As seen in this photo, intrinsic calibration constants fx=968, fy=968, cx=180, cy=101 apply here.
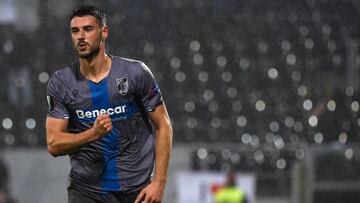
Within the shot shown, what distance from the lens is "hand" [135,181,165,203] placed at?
3.77 metres

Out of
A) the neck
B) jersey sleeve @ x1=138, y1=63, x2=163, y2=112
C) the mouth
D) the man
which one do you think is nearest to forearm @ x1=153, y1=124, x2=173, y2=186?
the man

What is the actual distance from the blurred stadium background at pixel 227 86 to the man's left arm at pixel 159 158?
4172 mm

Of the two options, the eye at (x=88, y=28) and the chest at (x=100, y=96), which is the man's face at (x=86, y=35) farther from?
the chest at (x=100, y=96)

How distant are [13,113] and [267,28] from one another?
2.47 meters

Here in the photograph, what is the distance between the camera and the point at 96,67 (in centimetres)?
382

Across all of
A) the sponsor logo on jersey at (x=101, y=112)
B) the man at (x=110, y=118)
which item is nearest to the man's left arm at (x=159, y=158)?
the man at (x=110, y=118)

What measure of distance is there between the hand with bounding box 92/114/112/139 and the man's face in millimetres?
310

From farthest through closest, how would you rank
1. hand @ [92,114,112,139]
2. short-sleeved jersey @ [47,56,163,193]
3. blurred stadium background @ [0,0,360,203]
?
blurred stadium background @ [0,0,360,203] < short-sleeved jersey @ [47,56,163,193] < hand @ [92,114,112,139]

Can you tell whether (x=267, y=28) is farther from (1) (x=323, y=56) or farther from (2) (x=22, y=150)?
(2) (x=22, y=150)

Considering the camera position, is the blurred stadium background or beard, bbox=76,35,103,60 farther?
the blurred stadium background

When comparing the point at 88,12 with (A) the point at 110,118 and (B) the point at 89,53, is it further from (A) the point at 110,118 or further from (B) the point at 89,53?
(A) the point at 110,118

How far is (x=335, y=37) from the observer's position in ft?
29.8

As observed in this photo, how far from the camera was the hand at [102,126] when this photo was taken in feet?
11.6

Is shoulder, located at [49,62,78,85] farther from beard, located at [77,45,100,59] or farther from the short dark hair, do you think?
the short dark hair
